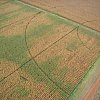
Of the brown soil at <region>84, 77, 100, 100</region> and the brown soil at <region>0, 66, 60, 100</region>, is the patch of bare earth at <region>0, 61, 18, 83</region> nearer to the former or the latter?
the brown soil at <region>0, 66, 60, 100</region>

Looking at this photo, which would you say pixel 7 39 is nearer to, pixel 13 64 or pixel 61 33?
pixel 13 64

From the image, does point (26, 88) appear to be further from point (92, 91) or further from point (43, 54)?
point (92, 91)

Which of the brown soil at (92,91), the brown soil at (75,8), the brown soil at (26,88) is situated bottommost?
the brown soil at (92,91)

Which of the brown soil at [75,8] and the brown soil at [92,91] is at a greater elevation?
the brown soil at [75,8]

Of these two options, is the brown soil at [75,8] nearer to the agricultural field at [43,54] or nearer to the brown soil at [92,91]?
the agricultural field at [43,54]

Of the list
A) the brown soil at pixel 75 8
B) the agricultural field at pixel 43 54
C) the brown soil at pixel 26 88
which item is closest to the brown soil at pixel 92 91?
the agricultural field at pixel 43 54

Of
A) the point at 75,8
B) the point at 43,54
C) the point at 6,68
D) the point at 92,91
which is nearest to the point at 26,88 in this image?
the point at 6,68

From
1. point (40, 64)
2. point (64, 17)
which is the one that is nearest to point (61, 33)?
point (64, 17)

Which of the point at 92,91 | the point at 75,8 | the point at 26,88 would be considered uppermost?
the point at 75,8
